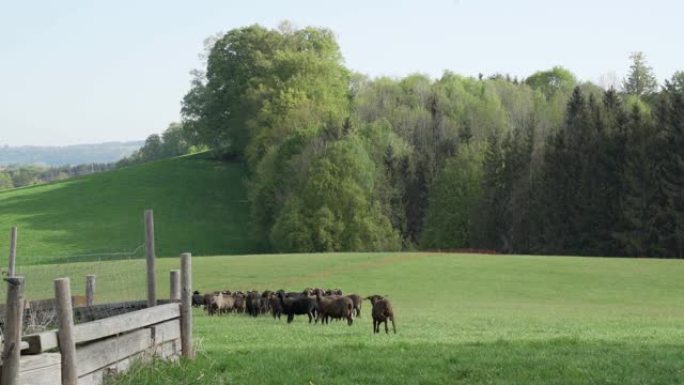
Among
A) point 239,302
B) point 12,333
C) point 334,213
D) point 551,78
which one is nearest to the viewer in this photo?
point 12,333

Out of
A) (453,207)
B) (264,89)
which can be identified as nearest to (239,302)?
(453,207)

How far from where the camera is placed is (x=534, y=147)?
90.7 meters

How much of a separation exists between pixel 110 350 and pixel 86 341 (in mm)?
735

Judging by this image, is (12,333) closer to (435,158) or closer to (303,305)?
(303,305)

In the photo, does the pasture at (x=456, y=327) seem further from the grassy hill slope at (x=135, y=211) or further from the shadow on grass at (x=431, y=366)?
the grassy hill slope at (x=135, y=211)

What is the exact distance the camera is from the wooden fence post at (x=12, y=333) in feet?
31.2

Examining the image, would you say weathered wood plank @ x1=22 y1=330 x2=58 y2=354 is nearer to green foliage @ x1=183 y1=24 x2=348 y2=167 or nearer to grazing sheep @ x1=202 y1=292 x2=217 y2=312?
Answer: grazing sheep @ x1=202 y1=292 x2=217 y2=312

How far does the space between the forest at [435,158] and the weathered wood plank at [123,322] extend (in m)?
66.9

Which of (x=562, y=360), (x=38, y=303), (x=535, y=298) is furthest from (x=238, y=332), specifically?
(x=535, y=298)

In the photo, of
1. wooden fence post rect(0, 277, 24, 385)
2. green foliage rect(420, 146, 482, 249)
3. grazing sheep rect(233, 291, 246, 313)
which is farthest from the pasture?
green foliage rect(420, 146, 482, 249)

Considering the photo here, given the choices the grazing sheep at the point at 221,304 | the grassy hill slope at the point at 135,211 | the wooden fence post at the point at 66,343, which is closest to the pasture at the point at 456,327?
the wooden fence post at the point at 66,343

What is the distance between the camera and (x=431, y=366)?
14.9 m

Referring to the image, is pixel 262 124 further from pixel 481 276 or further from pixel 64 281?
pixel 64 281

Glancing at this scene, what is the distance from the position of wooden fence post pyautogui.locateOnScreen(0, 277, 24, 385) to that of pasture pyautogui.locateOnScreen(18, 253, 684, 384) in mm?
2833
